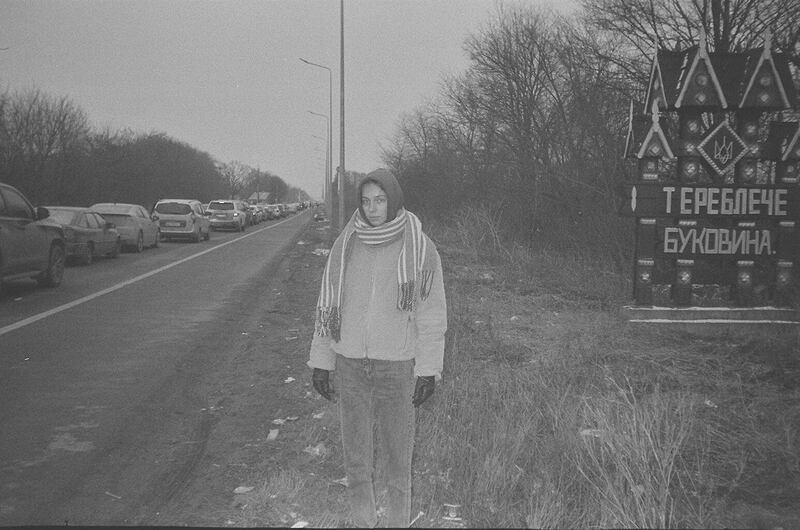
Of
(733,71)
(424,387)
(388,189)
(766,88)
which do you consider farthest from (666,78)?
(424,387)

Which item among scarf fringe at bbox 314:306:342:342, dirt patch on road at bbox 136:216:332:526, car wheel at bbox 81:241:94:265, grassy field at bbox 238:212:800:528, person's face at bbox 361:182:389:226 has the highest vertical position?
person's face at bbox 361:182:389:226

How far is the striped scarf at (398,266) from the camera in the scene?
3586 millimetres

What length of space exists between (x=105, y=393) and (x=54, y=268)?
328 inches

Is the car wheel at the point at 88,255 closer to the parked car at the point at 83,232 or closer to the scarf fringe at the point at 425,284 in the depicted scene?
the parked car at the point at 83,232

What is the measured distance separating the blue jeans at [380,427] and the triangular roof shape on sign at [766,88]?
30.0 feet

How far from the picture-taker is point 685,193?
1066 cm

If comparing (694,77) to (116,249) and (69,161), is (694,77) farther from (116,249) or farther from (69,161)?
(69,161)

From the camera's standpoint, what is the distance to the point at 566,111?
78.0ft

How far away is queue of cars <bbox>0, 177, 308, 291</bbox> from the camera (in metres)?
12.4

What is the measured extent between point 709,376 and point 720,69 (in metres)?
5.70

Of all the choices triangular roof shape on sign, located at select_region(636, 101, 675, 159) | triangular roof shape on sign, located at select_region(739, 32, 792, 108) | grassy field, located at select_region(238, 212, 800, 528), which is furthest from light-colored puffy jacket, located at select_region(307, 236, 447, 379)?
triangular roof shape on sign, located at select_region(739, 32, 792, 108)

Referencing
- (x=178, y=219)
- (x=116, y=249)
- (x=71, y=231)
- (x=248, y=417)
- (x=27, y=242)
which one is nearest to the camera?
(x=248, y=417)

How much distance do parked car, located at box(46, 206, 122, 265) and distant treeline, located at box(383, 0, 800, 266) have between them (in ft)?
38.8

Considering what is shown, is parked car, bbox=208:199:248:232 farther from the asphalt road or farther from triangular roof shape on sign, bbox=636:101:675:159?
triangular roof shape on sign, bbox=636:101:675:159
